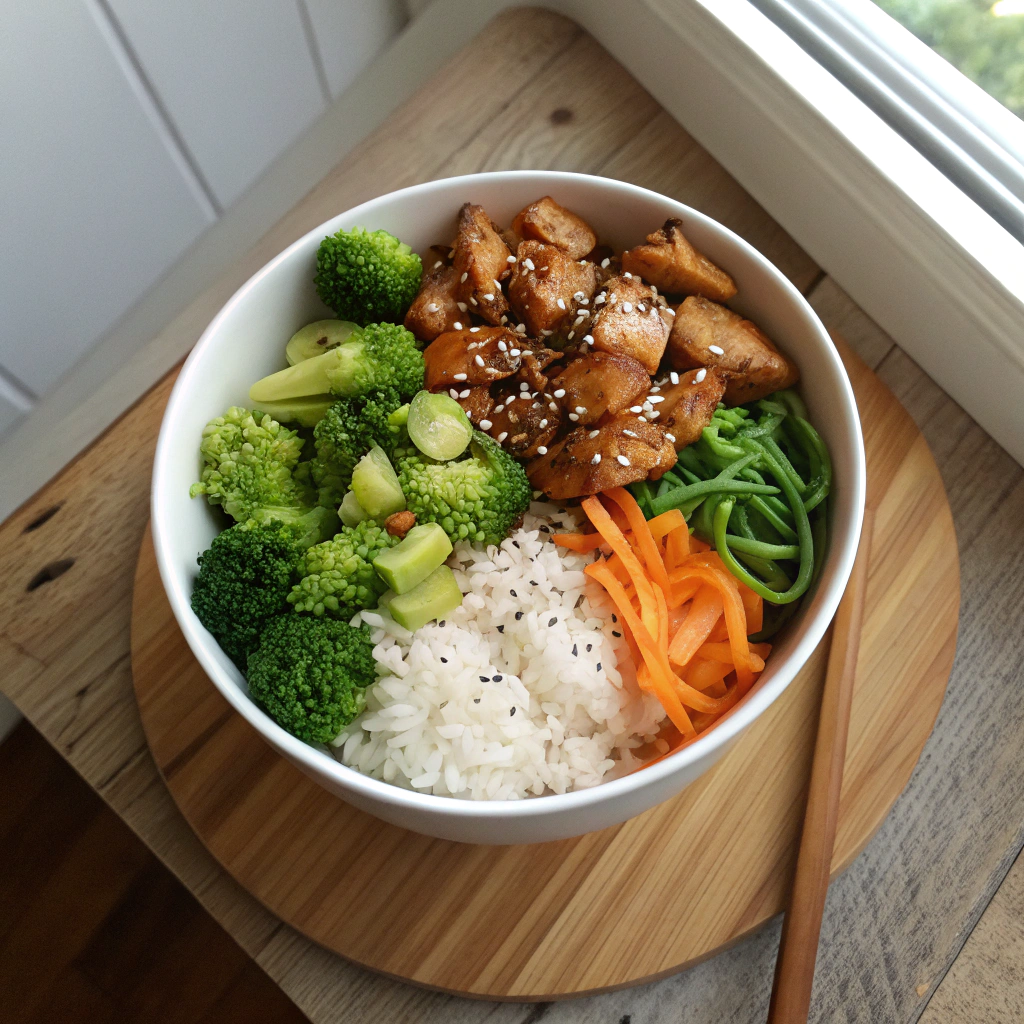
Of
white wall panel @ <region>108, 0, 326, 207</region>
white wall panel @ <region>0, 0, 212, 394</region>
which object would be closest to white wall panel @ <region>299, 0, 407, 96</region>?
white wall panel @ <region>108, 0, 326, 207</region>

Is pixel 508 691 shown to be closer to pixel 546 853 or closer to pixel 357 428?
pixel 546 853

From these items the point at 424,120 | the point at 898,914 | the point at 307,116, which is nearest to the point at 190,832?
the point at 898,914

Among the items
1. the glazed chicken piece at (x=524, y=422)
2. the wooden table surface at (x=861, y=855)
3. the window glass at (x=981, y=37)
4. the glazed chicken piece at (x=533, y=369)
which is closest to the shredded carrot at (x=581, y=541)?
the glazed chicken piece at (x=524, y=422)

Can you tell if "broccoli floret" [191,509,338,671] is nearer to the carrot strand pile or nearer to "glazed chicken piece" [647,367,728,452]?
the carrot strand pile

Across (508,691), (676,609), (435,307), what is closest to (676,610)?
(676,609)

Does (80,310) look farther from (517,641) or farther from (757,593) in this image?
(757,593)

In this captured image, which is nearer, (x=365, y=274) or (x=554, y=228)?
(x=365, y=274)

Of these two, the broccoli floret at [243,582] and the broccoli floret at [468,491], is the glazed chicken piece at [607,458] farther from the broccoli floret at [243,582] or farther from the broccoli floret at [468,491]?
the broccoli floret at [243,582]
